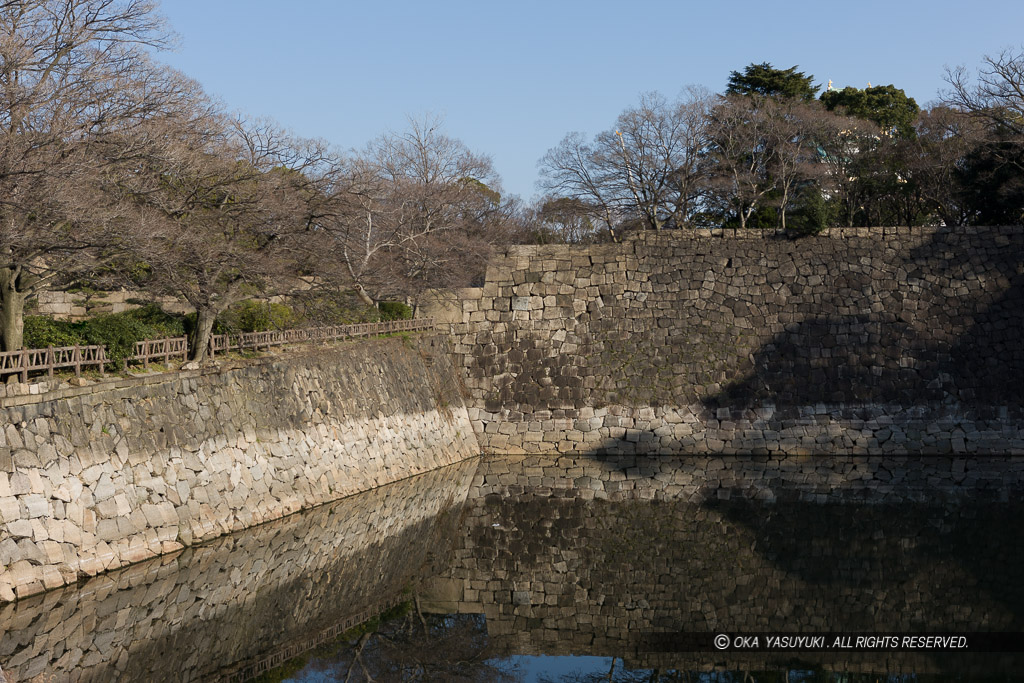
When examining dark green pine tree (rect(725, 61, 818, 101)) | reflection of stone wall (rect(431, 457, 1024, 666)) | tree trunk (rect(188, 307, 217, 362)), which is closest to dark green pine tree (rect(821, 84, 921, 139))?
dark green pine tree (rect(725, 61, 818, 101))

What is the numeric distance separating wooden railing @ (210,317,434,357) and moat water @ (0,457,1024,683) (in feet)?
12.3

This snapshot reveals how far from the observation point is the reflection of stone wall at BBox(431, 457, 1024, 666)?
12.0 metres

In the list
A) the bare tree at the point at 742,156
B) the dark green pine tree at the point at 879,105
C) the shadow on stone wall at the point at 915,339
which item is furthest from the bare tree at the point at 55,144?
the dark green pine tree at the point at 879,105

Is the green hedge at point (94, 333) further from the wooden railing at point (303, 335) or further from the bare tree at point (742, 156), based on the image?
the bare tree at point (742, 156)

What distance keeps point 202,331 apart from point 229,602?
6.44m

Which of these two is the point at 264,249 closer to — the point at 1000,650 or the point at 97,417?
the point at 97,417

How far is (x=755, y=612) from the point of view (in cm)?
1227

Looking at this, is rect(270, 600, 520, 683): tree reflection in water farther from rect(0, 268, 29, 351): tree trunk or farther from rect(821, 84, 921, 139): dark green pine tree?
rect(821, 84, 921, 139): dark green pine tree

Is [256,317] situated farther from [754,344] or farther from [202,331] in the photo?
[754,344]

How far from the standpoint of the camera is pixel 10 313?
13.9 metres

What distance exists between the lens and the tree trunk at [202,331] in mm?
16984

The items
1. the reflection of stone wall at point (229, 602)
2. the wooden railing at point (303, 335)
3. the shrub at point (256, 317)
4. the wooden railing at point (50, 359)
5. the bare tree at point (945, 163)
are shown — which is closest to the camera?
the reflection of stone wall at point (229, 602)

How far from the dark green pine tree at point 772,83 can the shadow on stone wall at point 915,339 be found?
1784 centimetres

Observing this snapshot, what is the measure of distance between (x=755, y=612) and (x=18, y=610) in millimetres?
9415
